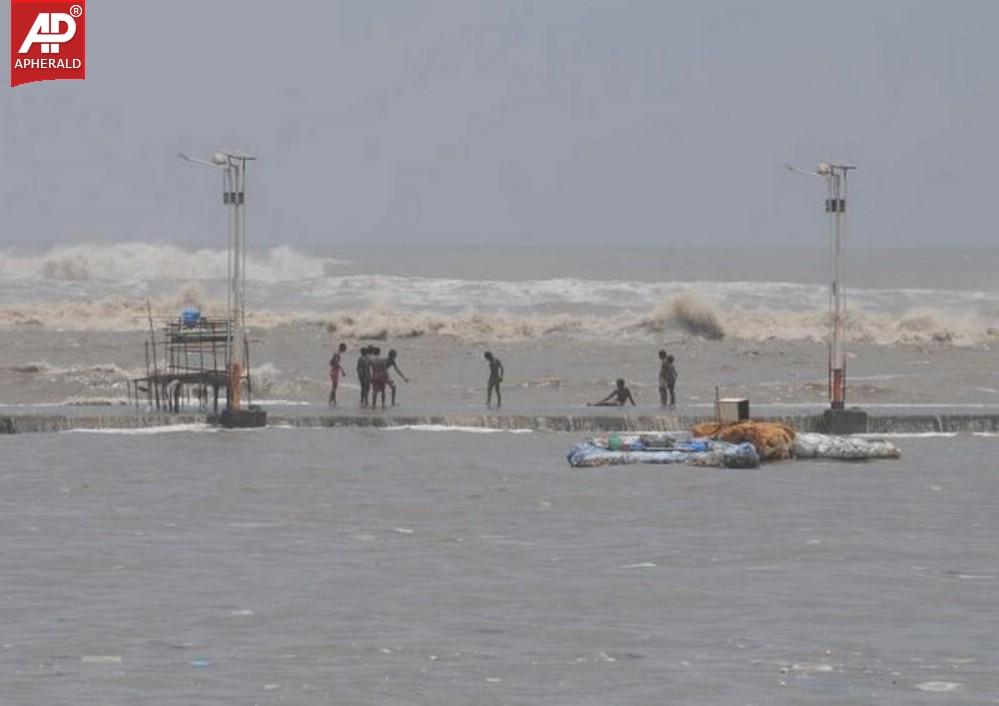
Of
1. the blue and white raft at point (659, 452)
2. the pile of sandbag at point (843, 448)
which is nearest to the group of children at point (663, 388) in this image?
the pile of sandbag at point (843, 448)

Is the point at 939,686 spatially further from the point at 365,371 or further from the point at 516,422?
the point at 365,371

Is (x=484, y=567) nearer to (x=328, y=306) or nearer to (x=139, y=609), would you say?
(x=139, y=609)

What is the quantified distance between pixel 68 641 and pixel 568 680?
4.63m

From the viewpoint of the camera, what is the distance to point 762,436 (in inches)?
1506

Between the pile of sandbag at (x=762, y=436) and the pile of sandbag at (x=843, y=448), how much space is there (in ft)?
0.76

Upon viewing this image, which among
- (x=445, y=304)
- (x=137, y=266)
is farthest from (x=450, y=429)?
(x=137, y=266)

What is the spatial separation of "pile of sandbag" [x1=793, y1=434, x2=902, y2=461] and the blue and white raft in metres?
1.45

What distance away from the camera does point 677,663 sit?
19500mm

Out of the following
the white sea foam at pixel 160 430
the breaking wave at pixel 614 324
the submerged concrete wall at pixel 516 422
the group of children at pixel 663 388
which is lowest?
the white sea foam at pixel 160 430

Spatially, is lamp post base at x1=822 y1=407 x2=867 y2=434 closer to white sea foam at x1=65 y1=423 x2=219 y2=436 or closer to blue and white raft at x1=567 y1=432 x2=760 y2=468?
blue and white raft at x1=567 y1=432 x2=760 y2=468

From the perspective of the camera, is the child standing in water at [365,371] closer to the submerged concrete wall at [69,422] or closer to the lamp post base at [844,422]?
the submerged concrete wall at [69,422]

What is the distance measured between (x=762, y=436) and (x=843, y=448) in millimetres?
1448

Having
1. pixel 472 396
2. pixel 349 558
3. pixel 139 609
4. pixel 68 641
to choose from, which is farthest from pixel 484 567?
pixel 472 396

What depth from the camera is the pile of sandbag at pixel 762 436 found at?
125 feet
